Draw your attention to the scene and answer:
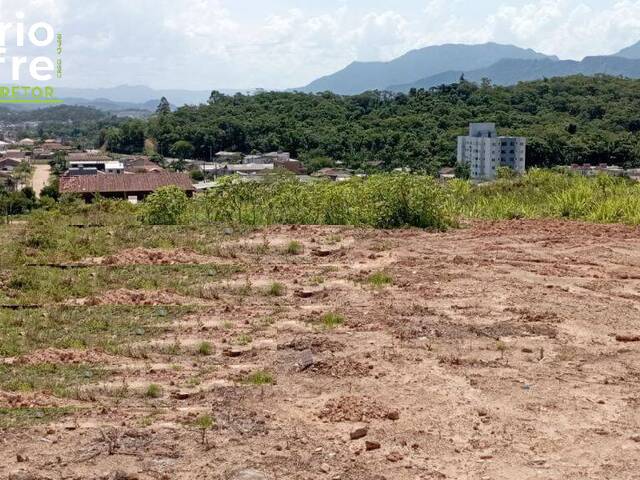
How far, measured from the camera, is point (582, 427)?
4883 mm

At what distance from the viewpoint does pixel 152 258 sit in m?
9.41

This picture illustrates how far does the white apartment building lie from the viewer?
136 ft

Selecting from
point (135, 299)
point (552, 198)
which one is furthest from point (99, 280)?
point (552, 198)

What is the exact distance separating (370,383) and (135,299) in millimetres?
3057

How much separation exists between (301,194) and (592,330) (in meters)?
6.58

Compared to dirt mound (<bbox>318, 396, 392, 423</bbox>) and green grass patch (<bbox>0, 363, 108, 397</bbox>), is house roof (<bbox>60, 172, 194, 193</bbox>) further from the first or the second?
dirt mound (<bbox>318, 396, 392, 423</bbox>)

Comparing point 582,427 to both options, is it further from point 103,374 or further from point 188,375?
point 103,374

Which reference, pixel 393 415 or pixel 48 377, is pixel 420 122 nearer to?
pixel 48 377

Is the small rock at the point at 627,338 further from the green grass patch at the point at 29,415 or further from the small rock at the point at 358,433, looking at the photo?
the green grass patch at the point at 29,415

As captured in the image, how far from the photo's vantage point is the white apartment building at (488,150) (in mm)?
41594

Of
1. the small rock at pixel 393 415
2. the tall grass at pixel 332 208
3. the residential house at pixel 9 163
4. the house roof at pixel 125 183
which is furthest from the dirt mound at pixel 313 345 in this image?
the residential house at pixel 9 163

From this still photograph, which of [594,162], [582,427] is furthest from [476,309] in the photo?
[594,162]

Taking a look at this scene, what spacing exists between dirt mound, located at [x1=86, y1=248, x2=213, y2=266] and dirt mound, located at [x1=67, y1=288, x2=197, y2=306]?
131cm

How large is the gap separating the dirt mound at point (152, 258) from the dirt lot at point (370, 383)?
149mm
